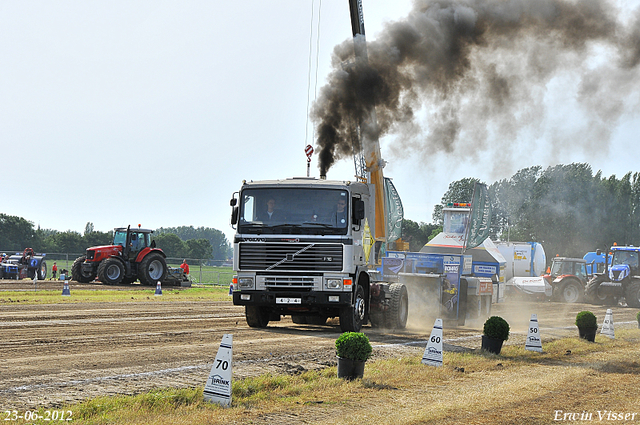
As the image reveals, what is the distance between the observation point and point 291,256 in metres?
13.4

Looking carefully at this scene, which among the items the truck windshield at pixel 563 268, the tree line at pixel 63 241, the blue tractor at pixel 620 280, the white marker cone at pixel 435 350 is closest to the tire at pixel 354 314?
the white marker cone at pixel 435 350

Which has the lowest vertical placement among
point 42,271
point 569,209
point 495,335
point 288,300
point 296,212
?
point 495,335

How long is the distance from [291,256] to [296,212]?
916mm

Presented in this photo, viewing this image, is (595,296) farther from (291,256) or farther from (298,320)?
(291,256)

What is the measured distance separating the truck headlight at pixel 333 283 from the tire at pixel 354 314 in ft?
2.15

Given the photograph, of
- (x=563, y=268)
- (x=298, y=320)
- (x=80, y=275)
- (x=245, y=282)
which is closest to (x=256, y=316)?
(x=245, y=282)

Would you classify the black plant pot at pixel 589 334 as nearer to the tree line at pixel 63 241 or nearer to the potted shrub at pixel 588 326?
the potted shrub at pixel 588 326

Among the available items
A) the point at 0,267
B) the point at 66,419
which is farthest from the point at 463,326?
the point at 0,267

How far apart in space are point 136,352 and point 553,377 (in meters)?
6.69

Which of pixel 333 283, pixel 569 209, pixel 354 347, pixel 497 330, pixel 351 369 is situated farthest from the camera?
pixel 569 209

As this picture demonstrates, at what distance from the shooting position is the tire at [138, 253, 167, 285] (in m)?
32.7

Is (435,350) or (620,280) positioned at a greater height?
(620,280)

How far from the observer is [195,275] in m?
47.7

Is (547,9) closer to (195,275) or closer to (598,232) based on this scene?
(195,275)
